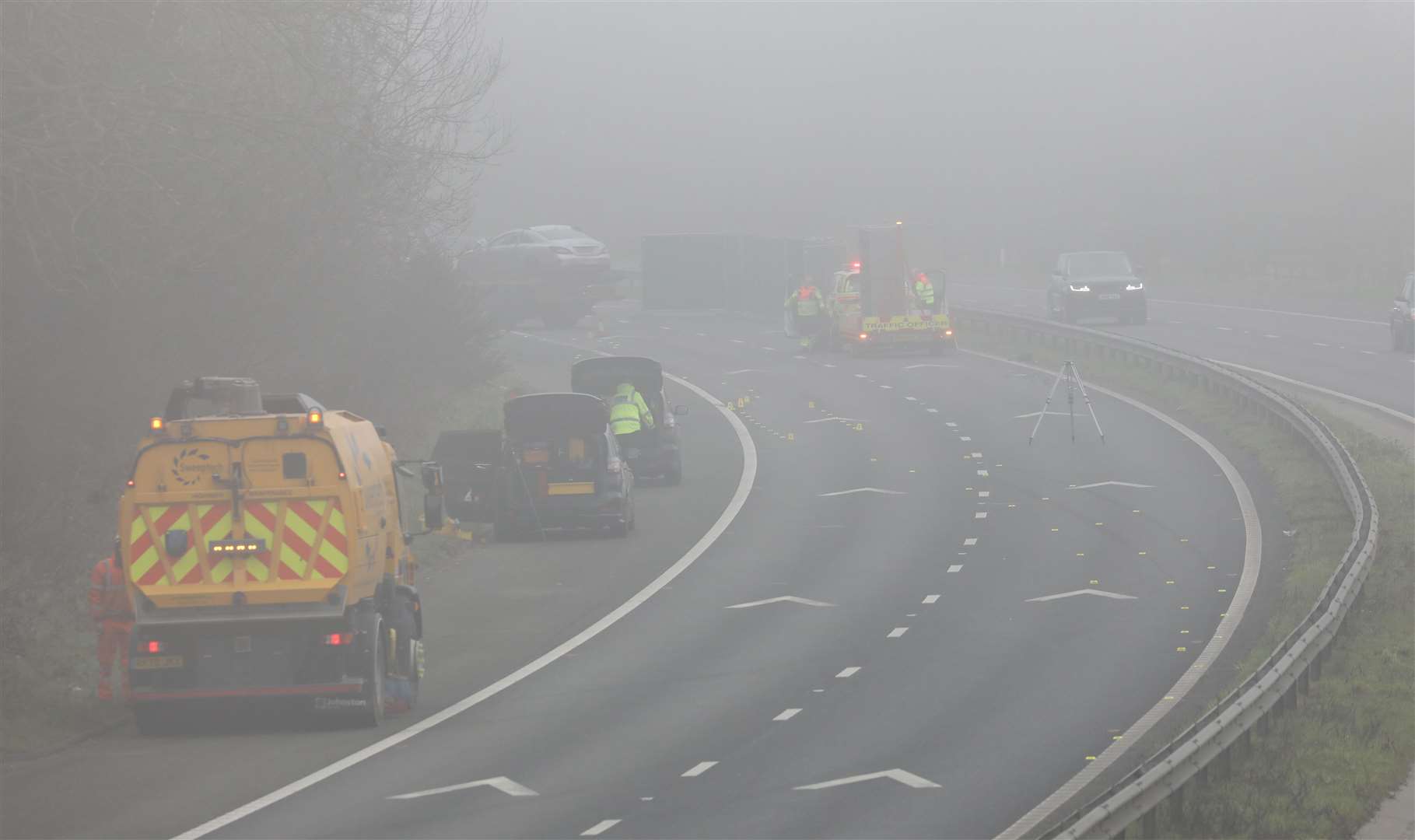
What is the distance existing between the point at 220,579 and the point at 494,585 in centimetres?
785

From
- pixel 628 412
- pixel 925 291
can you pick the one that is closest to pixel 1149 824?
pixel 628 412

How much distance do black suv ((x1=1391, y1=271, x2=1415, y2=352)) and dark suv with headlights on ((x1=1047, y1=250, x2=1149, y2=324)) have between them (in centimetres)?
844

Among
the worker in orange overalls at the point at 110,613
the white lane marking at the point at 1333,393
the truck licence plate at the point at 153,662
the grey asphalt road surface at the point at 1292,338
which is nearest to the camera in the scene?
the truck licence plate at the point at 153,662

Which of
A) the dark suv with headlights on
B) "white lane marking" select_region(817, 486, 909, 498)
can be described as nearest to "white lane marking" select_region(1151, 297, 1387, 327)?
the dark suv with headlights on

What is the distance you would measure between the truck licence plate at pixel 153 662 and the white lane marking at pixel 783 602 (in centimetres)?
726

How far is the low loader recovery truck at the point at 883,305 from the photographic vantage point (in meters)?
45.3

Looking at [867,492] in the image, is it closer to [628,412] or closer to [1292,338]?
[628,412]

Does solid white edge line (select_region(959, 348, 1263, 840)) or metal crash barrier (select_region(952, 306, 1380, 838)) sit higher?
metal crash barrier (select_region(952, 306, 1380, 838))

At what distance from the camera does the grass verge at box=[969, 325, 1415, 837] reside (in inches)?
429

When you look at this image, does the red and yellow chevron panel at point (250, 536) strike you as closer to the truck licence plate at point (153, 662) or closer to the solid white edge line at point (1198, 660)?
the truck licence plate at point (153, 662)

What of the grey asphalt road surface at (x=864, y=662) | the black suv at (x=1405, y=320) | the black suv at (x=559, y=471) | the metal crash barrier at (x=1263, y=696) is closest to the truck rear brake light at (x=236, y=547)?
the grey asphalt road surface at (x=864, y=662)

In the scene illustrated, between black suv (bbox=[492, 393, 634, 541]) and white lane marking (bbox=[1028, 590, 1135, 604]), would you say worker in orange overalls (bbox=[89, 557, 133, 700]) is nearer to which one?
white lane marking (bbox=[1028, 590, 1135, 604])

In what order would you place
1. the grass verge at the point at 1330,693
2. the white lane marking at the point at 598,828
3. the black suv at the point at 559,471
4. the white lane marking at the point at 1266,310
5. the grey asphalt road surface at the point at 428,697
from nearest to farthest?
the grass verge at the point at 1330,693
the white lane marking at the point at 598,828
the grey asphalt road surface at the point at 428,697
the black suv at the point at 559,471
the white lane marking at the point at 1266,310

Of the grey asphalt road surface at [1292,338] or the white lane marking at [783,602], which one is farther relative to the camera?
the grey asphalt road surface at [1292,338]
